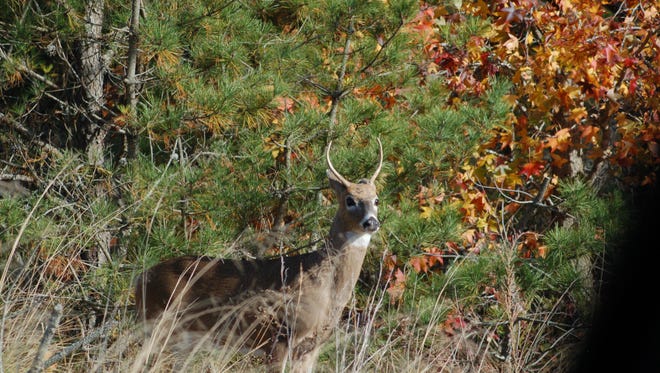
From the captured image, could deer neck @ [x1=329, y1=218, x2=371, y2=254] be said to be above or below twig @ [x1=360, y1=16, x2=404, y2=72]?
below

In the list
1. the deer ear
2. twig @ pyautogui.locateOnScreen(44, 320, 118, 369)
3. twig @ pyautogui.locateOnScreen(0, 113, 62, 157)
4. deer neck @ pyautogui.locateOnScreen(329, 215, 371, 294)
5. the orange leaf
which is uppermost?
twig @ pyautogui.locateOnScreen(44, 320, 118, 369)

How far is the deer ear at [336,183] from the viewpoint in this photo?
17.9 feet

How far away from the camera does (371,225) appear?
17.0 feet

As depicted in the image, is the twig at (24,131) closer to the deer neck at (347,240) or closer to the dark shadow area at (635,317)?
the deer neck at (347,240)

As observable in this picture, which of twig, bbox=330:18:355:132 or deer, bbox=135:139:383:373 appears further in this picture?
twig, bbox=330:18:355:132

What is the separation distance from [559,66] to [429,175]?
5.52 feet

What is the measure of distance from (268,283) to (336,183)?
72cm

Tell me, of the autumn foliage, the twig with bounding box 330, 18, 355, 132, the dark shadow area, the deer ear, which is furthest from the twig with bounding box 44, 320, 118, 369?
the autumn foliage

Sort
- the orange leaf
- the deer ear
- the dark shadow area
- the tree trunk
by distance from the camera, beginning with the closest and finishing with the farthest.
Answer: the dark shadow area
the deer ear
the tree trunk
the orange leaf

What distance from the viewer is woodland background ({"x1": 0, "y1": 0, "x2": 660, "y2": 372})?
220 inches

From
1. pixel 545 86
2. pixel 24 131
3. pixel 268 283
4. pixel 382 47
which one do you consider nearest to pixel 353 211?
pixel 268 283

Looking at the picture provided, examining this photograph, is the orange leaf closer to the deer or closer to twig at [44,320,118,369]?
the deer

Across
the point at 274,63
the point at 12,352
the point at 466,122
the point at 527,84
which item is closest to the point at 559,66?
the point at 527,84

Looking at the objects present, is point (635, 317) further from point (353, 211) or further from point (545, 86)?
point (545, 86)
